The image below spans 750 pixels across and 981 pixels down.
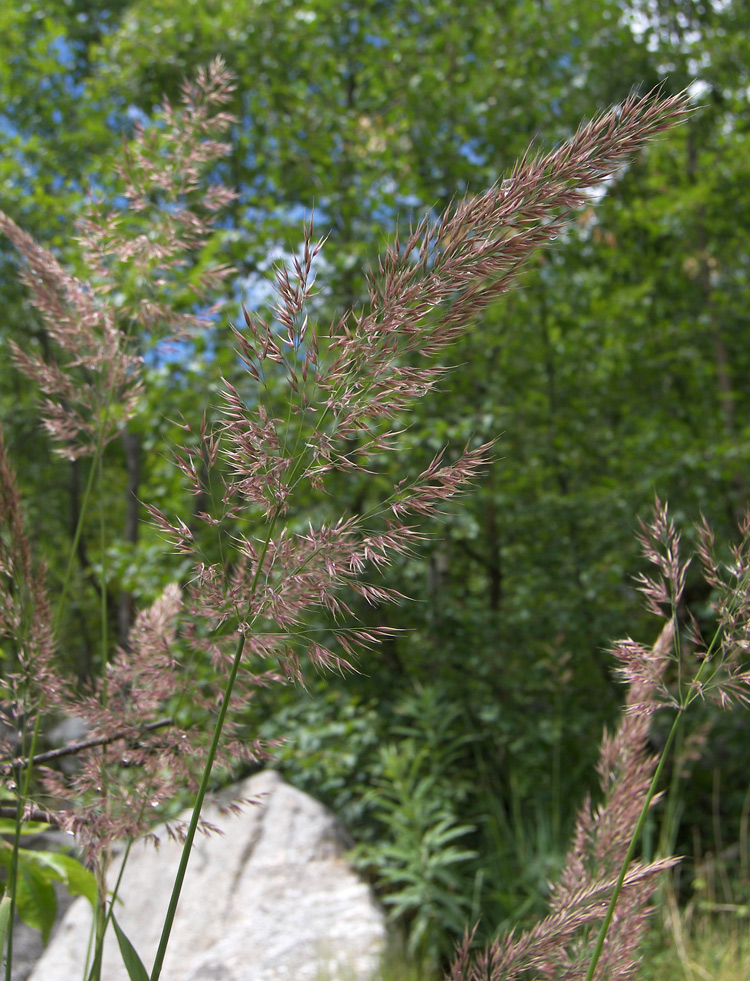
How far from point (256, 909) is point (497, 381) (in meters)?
3.18

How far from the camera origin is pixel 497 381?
16.4ft

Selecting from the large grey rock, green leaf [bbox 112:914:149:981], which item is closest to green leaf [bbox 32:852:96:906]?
green leaf [bbox 112:914:149:981]

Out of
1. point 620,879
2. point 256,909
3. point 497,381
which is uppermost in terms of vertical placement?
point 497,381

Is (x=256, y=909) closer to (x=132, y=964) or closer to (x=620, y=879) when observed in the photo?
(x=132, y=964)

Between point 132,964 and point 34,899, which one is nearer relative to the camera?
point 132,964

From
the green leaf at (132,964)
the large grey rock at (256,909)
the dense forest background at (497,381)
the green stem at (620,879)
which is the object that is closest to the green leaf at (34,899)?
the green leaf at (132,964)

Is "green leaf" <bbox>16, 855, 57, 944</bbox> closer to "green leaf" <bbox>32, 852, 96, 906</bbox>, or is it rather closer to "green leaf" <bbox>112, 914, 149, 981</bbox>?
"green leaf" <bbox>32, 852, 96, 906</bbox>

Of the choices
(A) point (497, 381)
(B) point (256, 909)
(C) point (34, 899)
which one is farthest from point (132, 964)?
(A) point (497, 381)

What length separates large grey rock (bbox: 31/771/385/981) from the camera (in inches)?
114

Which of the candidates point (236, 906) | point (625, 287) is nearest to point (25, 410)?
point (625, 287)

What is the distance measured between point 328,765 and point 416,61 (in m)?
4.38

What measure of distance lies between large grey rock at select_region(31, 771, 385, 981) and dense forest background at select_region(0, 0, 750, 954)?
208 millimetres

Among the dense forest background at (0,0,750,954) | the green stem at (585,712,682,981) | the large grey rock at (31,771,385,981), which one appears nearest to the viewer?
the green stem at (585,712,682,981)

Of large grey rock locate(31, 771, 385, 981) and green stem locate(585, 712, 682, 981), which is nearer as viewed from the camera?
green stem locate(585, 712, 682, 981)
